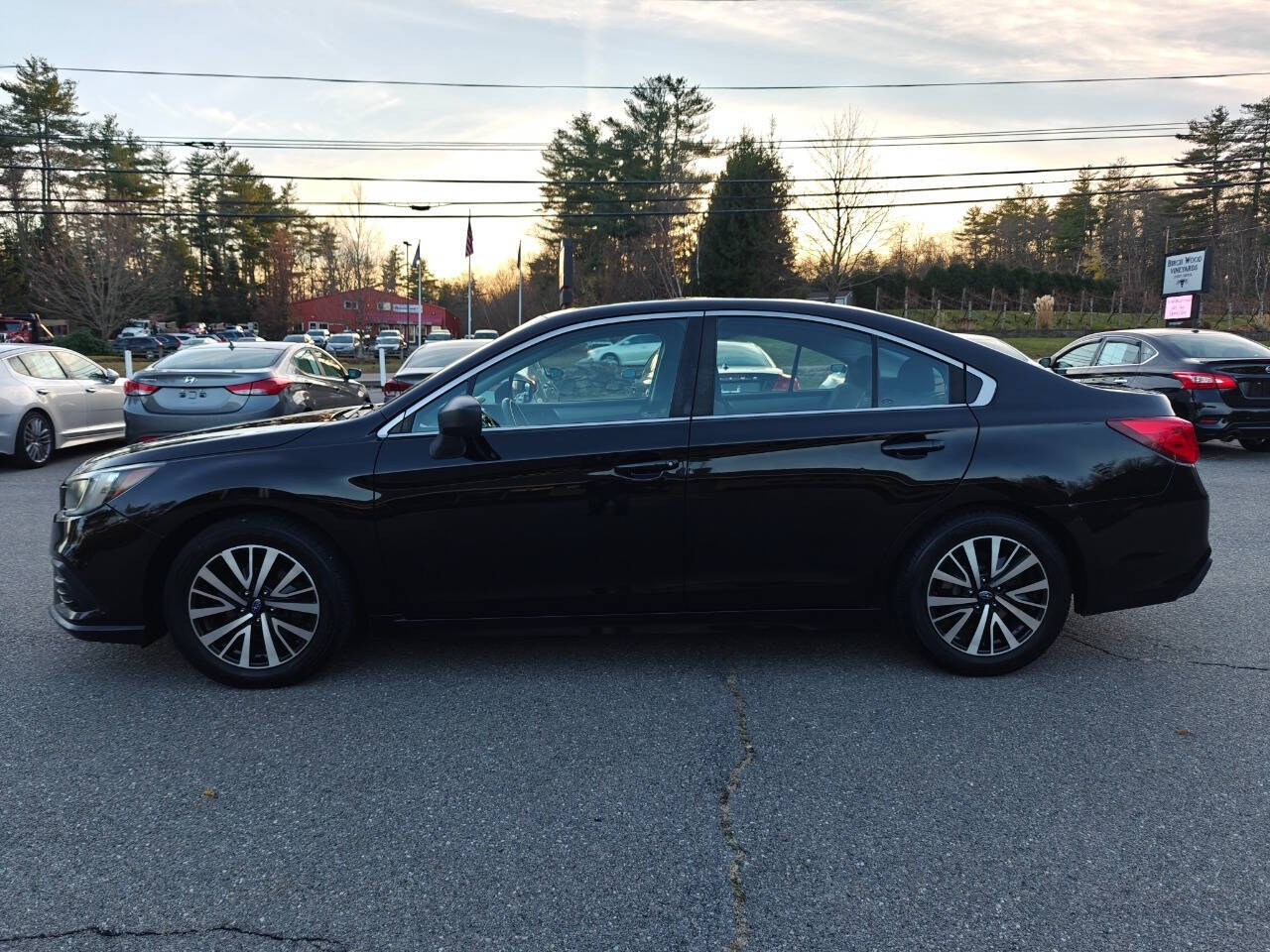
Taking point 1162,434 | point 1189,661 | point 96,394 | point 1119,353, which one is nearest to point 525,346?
point 1162,434

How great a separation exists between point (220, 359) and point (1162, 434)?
359 inches

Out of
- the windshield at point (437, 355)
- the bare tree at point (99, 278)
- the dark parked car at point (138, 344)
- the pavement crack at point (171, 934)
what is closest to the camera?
the pavement crack at point (171, 934)

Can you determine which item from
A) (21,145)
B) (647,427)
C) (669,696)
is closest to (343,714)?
(669,696)

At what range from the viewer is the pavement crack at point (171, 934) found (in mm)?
2139

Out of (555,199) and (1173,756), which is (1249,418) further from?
(555,199)

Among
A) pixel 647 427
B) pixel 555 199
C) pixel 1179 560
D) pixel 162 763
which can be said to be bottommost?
pixel 162 763

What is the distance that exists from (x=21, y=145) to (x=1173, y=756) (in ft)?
230

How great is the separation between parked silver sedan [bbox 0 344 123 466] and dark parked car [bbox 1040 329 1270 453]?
11755 millimetres

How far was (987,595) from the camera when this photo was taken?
373cm

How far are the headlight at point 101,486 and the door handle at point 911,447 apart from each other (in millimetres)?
3131

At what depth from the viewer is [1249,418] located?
10.2m

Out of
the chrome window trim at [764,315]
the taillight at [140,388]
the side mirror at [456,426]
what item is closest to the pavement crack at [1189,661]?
the chrome window trim at [764,315]

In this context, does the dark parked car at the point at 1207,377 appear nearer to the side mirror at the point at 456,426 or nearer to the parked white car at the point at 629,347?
the parked white car at the point at 629,347

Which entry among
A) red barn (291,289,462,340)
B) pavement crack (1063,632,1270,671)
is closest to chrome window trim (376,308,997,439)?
pavement crack (1063,632,1270,671)
